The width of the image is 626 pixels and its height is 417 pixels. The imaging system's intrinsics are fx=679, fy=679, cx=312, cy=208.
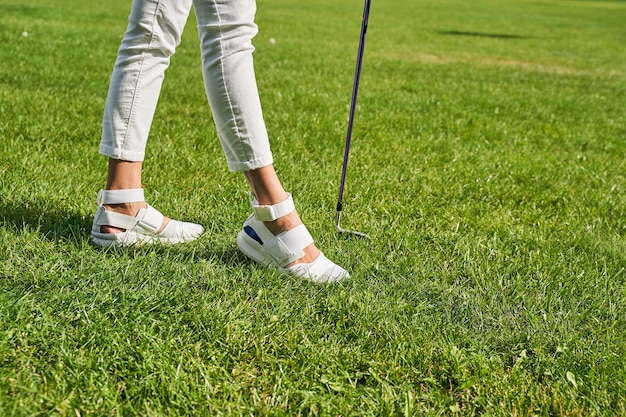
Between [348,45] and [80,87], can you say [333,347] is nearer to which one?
[80,87]

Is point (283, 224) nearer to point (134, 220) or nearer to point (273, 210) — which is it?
point (273, 210)

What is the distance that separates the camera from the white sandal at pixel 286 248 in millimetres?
2844

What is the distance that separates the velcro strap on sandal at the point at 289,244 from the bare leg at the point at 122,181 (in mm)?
651

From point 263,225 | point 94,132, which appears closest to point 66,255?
point 263,225

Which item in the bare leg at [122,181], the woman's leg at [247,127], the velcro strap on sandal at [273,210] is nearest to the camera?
the woman's leg at [247,127]

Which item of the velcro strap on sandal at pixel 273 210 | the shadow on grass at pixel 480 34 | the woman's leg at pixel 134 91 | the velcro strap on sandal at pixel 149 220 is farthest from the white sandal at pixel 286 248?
the shadow on grass at pixel 480 34

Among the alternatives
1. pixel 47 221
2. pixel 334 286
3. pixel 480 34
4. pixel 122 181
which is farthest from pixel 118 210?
pixel 480 34

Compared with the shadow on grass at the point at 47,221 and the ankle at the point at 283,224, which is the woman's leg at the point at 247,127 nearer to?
the ankle at the point at 283,224

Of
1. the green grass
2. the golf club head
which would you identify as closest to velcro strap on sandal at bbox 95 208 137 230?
the green grass

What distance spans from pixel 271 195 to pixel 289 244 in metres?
0.22

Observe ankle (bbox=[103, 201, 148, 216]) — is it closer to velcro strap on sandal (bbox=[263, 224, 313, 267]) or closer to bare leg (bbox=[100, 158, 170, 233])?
bare leg (bbox=[100, 158, 170, 233])

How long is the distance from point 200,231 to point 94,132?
2355 mm

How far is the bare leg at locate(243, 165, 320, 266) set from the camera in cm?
283

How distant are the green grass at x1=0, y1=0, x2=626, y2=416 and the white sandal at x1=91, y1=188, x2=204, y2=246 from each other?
66mm
